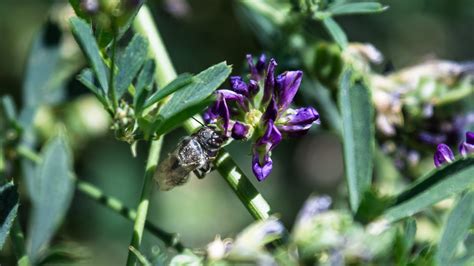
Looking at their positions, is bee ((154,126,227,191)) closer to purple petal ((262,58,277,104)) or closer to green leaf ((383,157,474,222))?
purple petal ((262,58,277,104))

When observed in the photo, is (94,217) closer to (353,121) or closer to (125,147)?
(125,147)

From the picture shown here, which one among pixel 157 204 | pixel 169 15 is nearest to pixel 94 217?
pixel 157 204

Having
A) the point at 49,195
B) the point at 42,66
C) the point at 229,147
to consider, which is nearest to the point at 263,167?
the point at 49,195

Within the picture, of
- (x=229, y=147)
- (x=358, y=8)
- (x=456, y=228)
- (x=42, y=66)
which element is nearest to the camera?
(x=456, y=228)

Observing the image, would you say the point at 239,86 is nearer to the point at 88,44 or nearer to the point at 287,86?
the point at 287,86

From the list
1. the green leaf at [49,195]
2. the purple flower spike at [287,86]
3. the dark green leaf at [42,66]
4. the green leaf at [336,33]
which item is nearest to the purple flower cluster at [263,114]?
the purple flower spike at [287,86]
